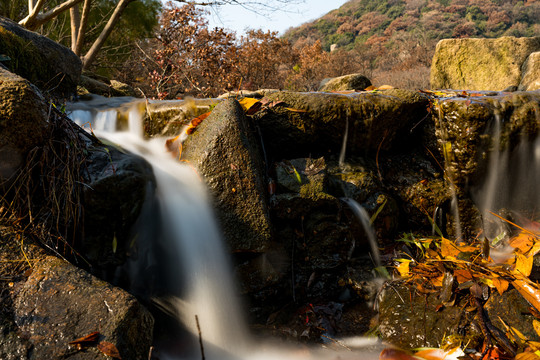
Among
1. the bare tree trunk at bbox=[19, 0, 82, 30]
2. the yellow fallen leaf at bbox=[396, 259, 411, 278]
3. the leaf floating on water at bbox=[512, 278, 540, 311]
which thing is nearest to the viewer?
the leaf floating on water at bbox=[512, 278, 540, 311]

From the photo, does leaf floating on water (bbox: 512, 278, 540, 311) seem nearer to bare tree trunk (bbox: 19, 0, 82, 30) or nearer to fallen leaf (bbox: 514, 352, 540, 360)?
fallen leaf (bbox: 514, 352, 540, 360)

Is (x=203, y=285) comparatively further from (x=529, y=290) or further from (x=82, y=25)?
(x=82, y=25)

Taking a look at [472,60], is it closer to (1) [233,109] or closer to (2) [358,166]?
(2) [358,166]

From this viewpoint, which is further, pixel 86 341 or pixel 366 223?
pixel 366 223

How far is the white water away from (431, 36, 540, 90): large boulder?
9034 mm

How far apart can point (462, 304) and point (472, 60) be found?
29.4 feet

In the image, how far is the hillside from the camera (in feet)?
76.6

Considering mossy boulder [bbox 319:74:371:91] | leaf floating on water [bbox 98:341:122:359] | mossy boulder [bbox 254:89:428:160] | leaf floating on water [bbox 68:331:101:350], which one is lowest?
leaf floating on water [bbox 98:341:122:359]

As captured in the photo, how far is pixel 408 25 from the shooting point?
1272 inches

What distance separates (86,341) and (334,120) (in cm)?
249

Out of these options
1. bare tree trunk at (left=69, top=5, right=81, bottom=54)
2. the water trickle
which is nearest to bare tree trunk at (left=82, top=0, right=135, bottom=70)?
bare tree trunk at (left=69, top=5, right=81, bottom=54)

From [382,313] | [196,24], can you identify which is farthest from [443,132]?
[196,24]

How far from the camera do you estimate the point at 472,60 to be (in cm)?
881

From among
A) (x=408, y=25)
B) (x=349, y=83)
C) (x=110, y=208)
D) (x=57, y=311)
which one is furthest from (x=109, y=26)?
(x=408, y=25)
